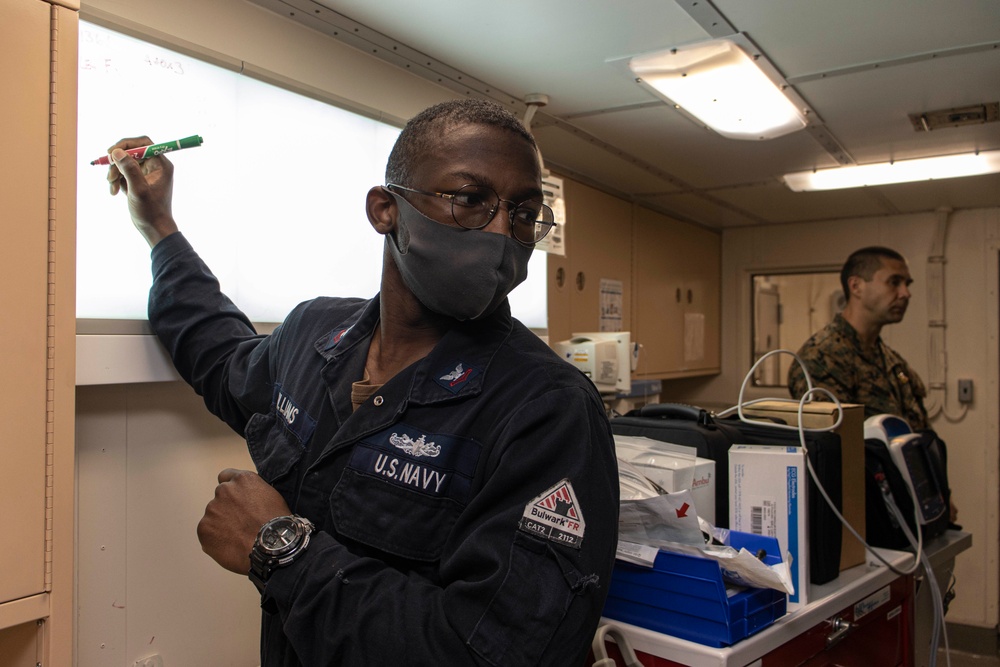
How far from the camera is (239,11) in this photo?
65.5 inches

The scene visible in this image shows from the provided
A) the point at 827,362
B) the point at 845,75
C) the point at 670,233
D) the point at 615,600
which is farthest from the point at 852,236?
the point at 615,600

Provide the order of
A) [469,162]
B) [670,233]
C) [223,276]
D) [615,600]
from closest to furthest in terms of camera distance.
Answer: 1. [469,162]
2. [615,600]
3. [223,276]
4. [670,233]

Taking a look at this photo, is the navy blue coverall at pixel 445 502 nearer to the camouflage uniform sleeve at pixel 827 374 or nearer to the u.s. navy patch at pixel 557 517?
the u.s. navy patch at pixel 557 517

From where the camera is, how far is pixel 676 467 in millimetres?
1521

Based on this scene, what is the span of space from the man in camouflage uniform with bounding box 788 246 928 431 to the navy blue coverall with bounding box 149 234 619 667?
2.11 m

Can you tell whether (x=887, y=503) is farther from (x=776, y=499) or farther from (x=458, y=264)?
(x=458, y=264)

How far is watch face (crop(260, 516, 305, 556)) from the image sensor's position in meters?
0.98

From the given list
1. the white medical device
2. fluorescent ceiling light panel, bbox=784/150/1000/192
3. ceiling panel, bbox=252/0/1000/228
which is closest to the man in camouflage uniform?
fluorescent ceiling light panel, bbox=784/150/1000/192

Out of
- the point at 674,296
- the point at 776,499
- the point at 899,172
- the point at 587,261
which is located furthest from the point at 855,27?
the point at 674,296

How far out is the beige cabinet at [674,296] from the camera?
419cm

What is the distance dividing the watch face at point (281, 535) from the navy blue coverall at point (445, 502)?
0.03 metres

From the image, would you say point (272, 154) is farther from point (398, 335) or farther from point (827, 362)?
point (827, 362)

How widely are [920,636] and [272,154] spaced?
2284 mm

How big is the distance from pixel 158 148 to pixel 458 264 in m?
0.72
